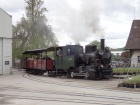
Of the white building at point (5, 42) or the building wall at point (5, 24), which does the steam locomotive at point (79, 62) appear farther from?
the building wall at point (5, 24)

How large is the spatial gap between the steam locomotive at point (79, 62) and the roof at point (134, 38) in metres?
10.6

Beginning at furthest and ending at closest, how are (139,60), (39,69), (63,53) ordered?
(139,60) < (39,69) < (63,53)

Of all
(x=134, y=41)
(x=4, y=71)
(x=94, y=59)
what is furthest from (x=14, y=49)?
(x=94, y=59)

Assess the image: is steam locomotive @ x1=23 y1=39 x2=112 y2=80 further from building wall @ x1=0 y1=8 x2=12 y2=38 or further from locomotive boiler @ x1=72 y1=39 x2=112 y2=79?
building wall @ x1=0 y1=8 x2=12 y2=38

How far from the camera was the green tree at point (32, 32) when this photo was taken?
4394cm

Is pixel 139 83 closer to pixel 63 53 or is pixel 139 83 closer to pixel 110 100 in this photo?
pixel 110 100

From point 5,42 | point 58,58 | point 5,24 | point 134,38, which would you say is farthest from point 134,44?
point 5,24

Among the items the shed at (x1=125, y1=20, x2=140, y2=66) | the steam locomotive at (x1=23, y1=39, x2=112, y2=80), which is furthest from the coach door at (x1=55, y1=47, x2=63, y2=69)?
the shed at (x1=125, y1=20, x2=140, y2=66)

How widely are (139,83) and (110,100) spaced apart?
445 cm

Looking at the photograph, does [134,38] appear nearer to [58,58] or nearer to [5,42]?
[58,58]

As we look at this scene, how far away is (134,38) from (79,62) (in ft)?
44.5

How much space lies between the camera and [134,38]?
36000 millimetres

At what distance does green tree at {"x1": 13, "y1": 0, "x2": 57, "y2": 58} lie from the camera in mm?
43938

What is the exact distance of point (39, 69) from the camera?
3077 cm
